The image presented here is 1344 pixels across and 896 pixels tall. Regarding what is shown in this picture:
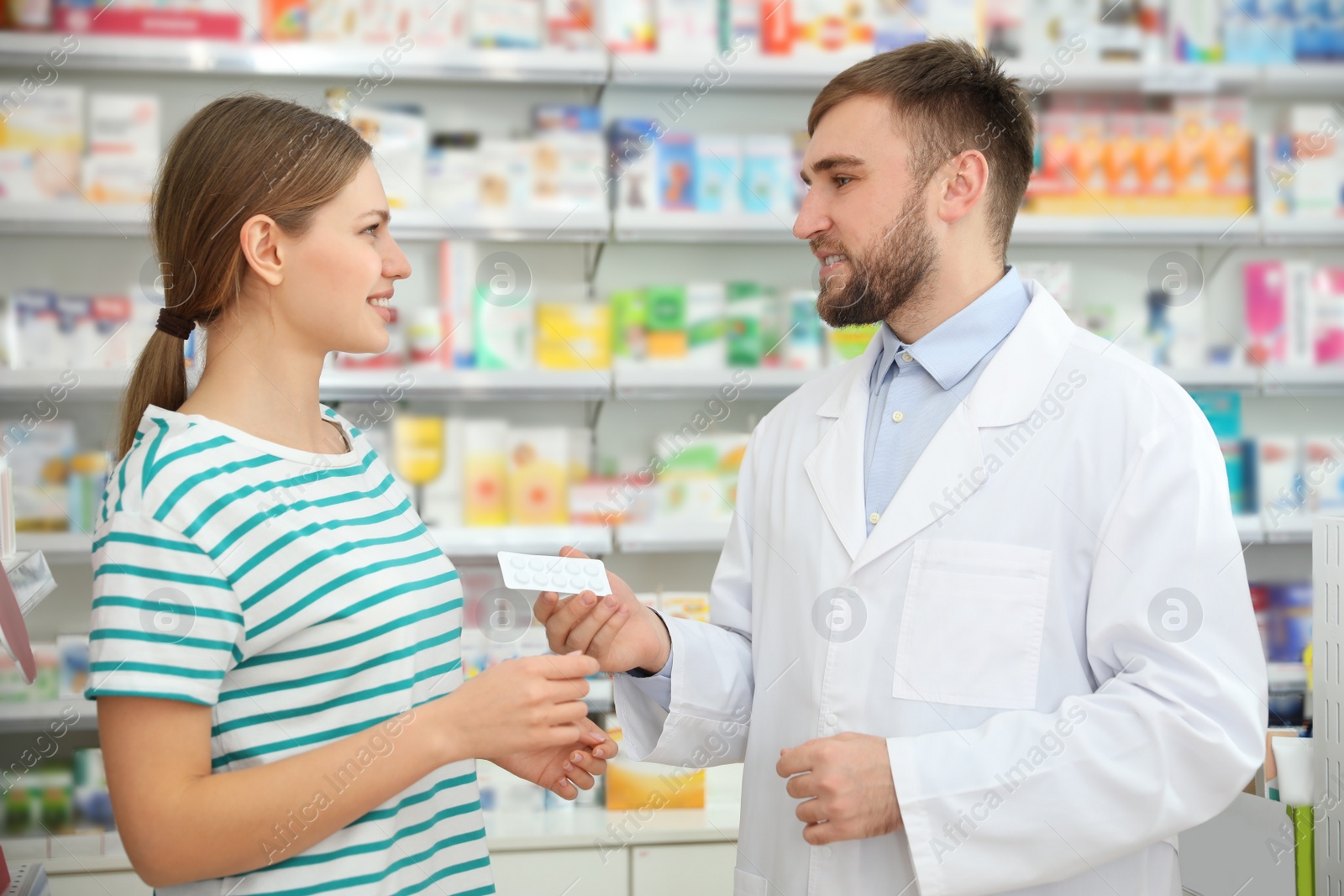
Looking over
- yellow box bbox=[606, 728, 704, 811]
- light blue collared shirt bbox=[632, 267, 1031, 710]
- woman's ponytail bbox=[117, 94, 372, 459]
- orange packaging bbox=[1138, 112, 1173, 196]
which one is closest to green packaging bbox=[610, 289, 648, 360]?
yellow box bbox=[606, 728, 704, 811]

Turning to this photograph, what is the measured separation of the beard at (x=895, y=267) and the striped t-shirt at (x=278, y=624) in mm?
763

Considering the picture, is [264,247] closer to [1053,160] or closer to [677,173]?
[677,173]

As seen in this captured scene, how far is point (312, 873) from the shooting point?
1148 mm

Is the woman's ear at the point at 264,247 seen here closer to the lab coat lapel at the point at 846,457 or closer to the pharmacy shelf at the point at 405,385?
the lab coat lapel at the point at 846,457

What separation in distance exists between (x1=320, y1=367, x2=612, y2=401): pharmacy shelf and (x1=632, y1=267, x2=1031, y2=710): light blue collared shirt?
1355mm

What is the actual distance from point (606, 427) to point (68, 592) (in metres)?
1.58

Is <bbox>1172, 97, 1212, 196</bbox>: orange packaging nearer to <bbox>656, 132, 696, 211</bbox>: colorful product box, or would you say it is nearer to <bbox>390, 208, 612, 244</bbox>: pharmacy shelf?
<bbox>656, 132, 696, 211</bbox>: colorful product box

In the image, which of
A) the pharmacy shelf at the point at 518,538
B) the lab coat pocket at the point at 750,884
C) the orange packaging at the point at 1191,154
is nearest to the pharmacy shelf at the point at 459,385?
the pharmacy shelf at the point at 518,538

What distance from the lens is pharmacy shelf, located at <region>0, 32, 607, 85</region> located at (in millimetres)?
2660

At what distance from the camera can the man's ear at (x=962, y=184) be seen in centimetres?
158

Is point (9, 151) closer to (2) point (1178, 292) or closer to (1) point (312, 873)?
(1) point (312, 873)

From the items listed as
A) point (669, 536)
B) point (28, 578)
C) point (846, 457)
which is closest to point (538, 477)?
point (669, 536)

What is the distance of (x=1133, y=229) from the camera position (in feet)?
9.84

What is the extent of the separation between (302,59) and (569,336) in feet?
3.26
